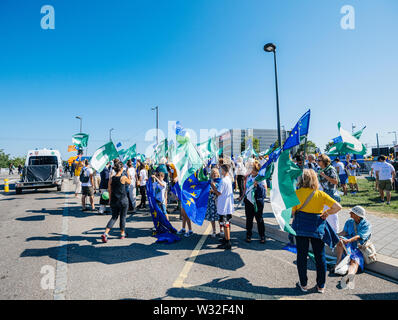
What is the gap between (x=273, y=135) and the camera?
17275 centimetres

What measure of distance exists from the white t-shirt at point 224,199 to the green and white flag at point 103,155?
4.24m

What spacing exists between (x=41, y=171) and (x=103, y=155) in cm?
1035

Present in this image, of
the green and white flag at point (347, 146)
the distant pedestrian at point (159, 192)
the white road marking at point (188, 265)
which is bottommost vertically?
the white road marking at point (188, 265)

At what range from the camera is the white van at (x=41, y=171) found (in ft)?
48.2

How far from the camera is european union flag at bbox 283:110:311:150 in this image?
3905mm

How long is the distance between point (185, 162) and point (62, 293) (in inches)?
151

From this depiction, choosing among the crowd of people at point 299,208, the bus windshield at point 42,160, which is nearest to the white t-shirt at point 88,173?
the crowd of people at point 299,208

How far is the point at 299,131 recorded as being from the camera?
4020 millimetres

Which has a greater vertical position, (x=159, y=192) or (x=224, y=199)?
(x=159, y=192)

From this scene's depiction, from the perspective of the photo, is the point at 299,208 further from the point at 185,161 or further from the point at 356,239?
the point at 185,161

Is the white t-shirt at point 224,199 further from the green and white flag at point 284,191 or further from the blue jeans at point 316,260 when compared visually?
the blue jeans at point 316,260

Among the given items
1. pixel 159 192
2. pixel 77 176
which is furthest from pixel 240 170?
pixel 77 176
